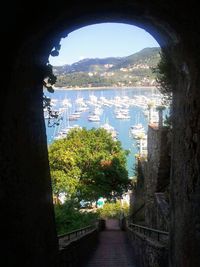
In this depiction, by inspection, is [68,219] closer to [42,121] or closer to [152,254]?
[152,254]

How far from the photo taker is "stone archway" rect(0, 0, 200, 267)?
551 cm

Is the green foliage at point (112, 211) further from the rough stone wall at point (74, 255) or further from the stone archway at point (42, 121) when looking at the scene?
the stone archway at point (42, 121)

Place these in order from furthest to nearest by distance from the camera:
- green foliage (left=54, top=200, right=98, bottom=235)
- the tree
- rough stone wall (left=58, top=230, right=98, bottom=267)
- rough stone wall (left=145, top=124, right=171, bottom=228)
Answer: the tree < green foliage (left=54, top=200, right=98, bottom=235) < rough stone wall (left=145, top=124, right=171, bottom=228) < rough stone wall (left=58, top=230, right=98, bottom=267)

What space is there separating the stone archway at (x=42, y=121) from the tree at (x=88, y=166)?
81.0 ft

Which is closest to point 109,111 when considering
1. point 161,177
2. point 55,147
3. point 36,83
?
point 55,147

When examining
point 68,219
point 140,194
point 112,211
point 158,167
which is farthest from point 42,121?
point 112,211

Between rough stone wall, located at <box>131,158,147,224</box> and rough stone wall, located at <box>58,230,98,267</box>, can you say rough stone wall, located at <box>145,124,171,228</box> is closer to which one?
rough stone wall, located at <box>131,158,147,224</box>

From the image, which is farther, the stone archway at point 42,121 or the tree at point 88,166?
the tree at point 88,166

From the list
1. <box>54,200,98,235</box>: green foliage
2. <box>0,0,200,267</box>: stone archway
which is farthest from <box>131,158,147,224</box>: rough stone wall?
<box>0,0,200,267</box>: stone archway

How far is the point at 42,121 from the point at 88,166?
26.8 meters

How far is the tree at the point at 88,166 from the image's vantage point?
32938 millimetres

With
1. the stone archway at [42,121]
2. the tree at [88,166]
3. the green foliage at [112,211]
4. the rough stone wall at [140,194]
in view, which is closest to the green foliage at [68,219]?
the rough stone wall at [140,194]

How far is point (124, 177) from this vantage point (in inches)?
1337

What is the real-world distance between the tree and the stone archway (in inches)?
972
